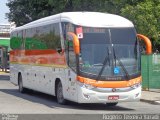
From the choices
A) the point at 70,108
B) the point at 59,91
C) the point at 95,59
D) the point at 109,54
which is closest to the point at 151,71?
the point at 59,91

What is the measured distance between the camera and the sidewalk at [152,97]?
68.8 ft

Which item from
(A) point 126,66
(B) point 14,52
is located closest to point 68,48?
(A) point 126,66

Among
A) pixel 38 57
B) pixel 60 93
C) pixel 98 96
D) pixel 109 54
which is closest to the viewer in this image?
pixel 98 96

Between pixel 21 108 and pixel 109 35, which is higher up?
pixel 109 35

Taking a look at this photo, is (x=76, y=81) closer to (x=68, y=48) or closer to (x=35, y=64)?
(x=68, y=48)

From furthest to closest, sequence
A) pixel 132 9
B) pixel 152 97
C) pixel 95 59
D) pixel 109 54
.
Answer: pixel 132 9, pixel 152 97, pixel 109 54, pixel 95 59

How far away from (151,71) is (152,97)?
4058mm

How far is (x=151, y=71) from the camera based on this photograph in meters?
26.5

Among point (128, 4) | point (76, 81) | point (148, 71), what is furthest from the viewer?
point (128, 4)

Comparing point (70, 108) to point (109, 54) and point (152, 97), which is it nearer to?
point (109, 54)

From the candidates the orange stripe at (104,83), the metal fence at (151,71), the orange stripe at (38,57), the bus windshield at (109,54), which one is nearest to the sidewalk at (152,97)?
the metal fence at (151,71)

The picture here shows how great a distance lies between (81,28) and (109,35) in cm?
99

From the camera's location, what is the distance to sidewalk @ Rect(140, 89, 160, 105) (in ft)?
68.8

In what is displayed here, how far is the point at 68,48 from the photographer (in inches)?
704
